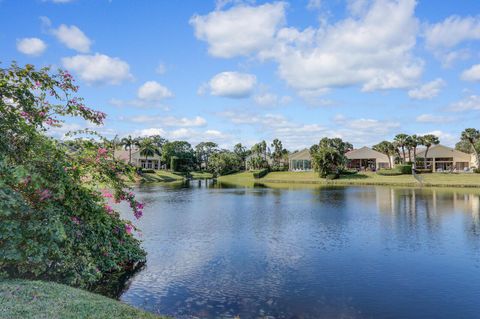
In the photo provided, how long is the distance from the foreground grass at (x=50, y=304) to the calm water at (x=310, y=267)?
2.85 meters

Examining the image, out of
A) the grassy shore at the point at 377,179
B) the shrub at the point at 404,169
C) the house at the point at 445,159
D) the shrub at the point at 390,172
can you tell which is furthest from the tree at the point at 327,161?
the house at the point at 445,159

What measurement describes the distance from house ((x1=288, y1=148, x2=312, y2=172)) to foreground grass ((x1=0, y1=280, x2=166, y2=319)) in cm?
9324

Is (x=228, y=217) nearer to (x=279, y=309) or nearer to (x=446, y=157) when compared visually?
(x=279, y=309)

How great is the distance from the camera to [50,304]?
8.45 metres

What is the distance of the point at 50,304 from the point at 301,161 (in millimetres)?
96221

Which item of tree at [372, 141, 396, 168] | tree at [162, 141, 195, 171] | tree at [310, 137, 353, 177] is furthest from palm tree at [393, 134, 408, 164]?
tree at [162, 141, 195, 171]

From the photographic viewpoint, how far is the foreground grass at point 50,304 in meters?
7.87

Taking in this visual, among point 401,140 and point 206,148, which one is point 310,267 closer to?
point 401,140

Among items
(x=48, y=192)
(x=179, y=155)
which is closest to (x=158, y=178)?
(x=179, y=155)

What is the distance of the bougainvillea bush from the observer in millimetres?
9992

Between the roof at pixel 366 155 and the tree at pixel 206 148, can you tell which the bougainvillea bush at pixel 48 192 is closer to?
the roof at pixel 366 155

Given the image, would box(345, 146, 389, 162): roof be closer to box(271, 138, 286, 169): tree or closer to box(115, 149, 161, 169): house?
box(271, 138, 286, 169): tree

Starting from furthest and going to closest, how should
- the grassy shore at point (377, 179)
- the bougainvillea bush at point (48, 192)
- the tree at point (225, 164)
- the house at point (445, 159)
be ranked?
the tree at point (225, 164)
the house at point (445, 159)
the grassy shore at point (377, 179)
the bougainvillea bush at point (48, 192)

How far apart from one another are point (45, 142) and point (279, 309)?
28.2 ft
